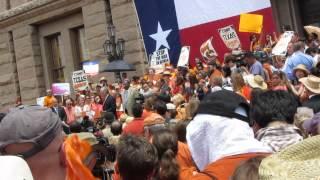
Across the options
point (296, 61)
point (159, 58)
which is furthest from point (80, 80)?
point (296, 61)

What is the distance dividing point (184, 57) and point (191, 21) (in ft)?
4.41

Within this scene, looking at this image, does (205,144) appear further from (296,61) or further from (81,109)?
(81,109)

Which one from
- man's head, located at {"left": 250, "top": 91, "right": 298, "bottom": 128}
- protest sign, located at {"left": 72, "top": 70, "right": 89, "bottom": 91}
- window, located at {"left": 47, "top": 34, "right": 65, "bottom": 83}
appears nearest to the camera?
man's head, located at {"left": 250, "top": 91, "right": 298, "bottom": 128}

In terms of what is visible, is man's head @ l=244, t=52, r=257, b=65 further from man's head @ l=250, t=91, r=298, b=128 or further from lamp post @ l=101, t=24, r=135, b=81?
man's head @ l=250, t=91, r=298, b=128

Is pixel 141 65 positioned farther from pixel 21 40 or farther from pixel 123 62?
pixel 21 40

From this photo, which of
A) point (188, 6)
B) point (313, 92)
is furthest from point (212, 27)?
point (313, 92)

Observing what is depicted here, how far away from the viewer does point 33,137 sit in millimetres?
2381

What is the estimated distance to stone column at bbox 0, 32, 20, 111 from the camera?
23.5 meters

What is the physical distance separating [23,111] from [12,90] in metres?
22.0

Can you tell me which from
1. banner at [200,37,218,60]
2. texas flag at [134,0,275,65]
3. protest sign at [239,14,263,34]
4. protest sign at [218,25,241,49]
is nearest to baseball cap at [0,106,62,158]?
protest sign at [239,14,263,34]

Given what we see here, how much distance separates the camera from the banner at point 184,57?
16.1 meters

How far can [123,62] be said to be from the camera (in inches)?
695

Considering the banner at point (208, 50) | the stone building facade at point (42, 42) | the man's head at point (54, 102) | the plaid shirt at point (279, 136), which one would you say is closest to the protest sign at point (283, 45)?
→ the banner at point (208, 50)

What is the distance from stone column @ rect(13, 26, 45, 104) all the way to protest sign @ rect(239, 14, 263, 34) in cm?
1102
